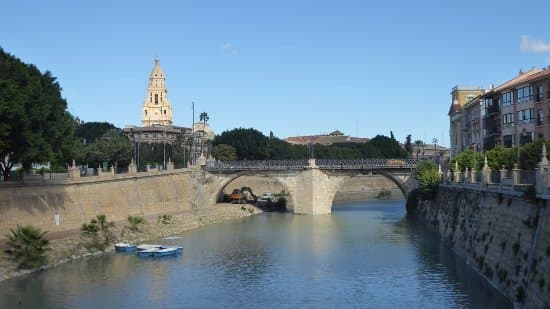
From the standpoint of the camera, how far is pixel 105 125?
498 feet

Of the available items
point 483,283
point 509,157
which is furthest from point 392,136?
point 483,283

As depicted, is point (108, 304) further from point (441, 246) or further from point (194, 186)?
point (194, 186)

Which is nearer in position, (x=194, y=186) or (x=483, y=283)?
(x=483, y=283)

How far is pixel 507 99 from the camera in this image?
238ft

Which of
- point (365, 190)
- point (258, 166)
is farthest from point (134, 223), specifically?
point (365, 190)

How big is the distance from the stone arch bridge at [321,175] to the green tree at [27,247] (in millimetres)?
50353

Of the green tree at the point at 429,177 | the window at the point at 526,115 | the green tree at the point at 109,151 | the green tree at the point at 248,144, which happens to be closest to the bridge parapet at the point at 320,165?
the green tree at the point at 429,177

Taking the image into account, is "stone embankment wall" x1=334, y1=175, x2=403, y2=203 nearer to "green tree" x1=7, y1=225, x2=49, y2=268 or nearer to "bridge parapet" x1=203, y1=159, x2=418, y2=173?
"bridge parapet" x1=203, y1=159, x2=418, y2=173

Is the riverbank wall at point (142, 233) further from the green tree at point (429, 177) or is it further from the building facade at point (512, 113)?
the building facade at point (512, 113)

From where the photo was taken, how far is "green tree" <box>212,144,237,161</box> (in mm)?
134875

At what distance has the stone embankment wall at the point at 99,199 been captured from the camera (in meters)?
51.4

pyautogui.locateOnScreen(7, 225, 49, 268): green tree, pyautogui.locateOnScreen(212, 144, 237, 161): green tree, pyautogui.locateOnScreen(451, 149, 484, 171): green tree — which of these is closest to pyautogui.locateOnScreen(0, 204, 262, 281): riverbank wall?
pyautogui.locateOnScreen(7, 225, 49, 268): green tree

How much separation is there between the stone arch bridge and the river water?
25204 millimetres

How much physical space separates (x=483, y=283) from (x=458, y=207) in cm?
1699
